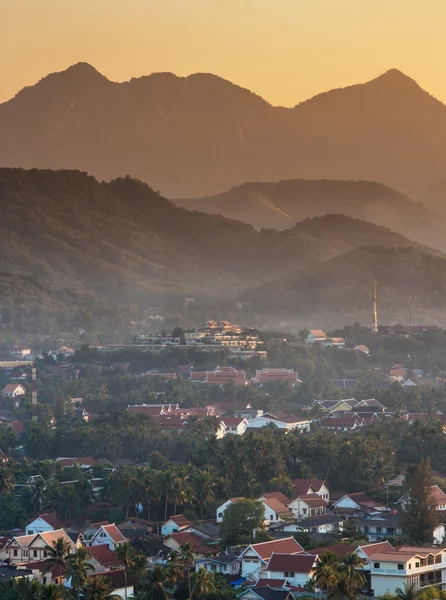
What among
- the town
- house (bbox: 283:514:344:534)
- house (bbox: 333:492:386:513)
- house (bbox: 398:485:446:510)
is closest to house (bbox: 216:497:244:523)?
the town

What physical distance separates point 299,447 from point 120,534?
12.6m

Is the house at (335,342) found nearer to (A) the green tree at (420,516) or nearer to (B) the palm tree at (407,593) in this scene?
(A) the green tree at (420,516)

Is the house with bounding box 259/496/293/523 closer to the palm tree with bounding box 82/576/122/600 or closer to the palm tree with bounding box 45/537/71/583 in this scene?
the palm tree with bounding box 45/537/71/583

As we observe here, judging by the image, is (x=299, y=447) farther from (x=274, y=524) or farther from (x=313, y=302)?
(x=313, y=302)

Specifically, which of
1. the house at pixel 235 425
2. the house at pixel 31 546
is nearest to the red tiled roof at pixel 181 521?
the house at pixel 31 546

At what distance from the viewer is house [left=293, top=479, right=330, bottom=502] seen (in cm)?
5900

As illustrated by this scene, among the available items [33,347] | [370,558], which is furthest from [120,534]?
[33,347]

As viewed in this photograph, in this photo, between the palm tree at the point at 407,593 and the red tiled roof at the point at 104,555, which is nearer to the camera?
the palm tree at the point at 407,593

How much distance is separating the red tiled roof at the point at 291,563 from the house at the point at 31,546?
19.5 feet

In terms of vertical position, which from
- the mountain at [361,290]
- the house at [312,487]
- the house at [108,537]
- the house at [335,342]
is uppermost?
the mountain at [361,290]

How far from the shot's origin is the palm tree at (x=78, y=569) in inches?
1715

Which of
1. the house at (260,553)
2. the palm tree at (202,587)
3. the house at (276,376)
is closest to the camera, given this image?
the palm tree at (202,587)

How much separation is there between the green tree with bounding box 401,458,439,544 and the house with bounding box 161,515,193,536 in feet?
20.8

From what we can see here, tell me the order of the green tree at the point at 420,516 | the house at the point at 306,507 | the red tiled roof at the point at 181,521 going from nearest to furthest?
the green tree at the point at 420,516, the red tiled roof at the point at 181,521, the house at the point at 306,507
